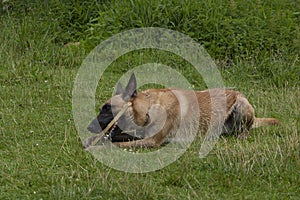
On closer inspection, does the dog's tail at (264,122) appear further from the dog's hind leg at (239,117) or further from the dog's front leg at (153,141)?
the dog's front leg at (153,141)

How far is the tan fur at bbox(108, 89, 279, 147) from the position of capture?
23.7 feet

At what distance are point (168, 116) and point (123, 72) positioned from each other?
3085mm

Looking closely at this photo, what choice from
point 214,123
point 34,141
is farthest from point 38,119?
point 214,123

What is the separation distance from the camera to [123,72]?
10422 millimetres

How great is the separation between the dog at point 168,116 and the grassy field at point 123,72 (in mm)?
263

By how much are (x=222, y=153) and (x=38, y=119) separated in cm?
→ 253

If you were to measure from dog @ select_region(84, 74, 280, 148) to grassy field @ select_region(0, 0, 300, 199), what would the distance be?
263 mm

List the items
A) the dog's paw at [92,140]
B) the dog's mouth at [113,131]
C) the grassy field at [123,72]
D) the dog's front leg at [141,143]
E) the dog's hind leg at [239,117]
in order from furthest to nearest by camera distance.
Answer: the dog's hind leg at [239,117]
the dog's mouth at [113,131]
the dog's front leg at [141,143]
the dog's paw at [92,140]
the grassy field at [123,72]

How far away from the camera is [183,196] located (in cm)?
565

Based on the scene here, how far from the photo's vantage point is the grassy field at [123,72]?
5883 millimetres

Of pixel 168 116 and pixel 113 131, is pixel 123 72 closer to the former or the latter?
pixel 168 116

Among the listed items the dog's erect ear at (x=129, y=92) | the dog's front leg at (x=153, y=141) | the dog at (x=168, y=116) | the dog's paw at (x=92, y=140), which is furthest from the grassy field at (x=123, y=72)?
the dog's erect ear at (x=129, y=92)

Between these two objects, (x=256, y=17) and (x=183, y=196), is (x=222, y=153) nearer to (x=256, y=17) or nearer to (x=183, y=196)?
(x=183, y=196)

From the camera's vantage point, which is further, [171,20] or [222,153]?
[171,20]
